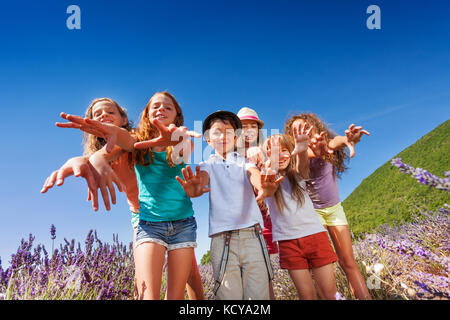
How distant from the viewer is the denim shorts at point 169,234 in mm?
2229

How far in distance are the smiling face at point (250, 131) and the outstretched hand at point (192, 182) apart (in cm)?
117

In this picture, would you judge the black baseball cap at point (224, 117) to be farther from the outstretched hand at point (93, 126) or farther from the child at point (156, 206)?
the outstretched hand at point (93, 126)

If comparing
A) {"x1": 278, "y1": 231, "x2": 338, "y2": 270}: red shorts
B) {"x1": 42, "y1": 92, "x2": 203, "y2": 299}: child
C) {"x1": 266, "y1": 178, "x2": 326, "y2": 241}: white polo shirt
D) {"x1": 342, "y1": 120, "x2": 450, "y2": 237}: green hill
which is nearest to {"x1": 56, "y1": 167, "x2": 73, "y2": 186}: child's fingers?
{"x1": 42, "y1": 92, "x2": 203, "y2": 299}: child

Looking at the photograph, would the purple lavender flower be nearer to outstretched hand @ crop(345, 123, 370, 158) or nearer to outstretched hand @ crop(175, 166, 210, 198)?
outstretched hand @ crop(175, 166, 210, 198)

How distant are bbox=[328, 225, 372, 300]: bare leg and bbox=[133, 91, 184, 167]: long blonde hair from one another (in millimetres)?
1970

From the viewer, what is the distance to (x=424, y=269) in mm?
3609

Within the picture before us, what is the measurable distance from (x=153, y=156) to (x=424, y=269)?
3.61m

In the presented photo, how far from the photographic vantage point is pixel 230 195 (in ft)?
8.02

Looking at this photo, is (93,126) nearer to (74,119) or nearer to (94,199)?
(74,119)

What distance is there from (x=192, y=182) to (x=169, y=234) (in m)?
0.47

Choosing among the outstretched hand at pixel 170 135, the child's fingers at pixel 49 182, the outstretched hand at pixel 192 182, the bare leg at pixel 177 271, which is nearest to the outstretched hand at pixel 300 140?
the outstretched hand at pixel 192 182

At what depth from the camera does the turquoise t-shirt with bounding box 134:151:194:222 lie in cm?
233
